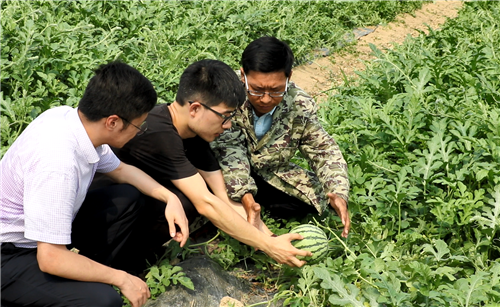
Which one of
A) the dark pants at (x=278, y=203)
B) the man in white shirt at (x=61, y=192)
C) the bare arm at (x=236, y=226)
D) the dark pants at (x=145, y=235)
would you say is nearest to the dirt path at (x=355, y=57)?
the dark pants at (x=278, y=203)

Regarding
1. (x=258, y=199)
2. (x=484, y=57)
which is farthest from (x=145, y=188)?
(x=484, y=57)

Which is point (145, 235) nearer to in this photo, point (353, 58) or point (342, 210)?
point (342, 210)

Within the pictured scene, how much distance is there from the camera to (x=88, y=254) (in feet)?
10.4

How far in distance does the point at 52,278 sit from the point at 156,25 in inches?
178

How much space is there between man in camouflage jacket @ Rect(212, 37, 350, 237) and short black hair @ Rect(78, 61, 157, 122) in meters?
1.09

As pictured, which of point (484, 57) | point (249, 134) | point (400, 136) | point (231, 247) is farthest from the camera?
point (484, 57)

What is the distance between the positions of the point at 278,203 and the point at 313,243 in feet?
2.53

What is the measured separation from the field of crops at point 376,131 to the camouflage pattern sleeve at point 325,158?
1.04 feet

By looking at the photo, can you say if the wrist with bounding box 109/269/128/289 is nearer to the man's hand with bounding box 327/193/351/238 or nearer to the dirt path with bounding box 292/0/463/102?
the man's hand with bounding box 327/193/351/238

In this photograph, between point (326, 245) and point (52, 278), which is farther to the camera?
point (326, 245)

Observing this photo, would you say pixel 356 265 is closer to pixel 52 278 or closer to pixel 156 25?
pixel 52 278

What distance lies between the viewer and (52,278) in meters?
2.71

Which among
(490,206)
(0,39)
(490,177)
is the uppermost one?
(0,39)

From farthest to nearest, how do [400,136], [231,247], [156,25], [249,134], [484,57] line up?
1. [156,25]
2. [484,57]
3. [400,136]
4. [249,134]
5. [231,247]
